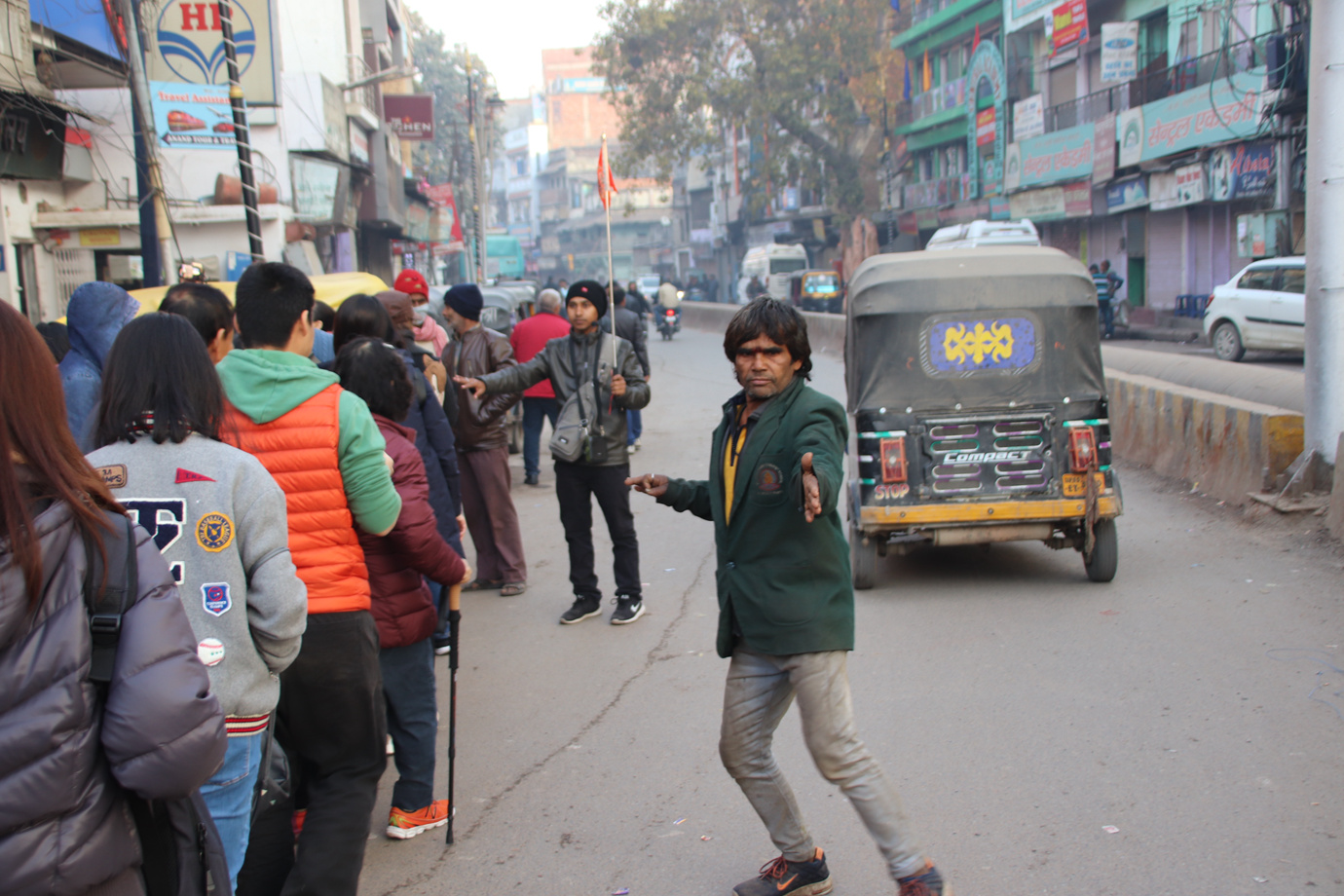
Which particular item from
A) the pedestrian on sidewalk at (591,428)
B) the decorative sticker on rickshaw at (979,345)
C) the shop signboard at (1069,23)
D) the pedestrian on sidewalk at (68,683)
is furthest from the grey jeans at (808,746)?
the shop signboard at (1069,23)

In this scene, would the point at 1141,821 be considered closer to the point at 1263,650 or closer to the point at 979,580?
the point at 1263,650

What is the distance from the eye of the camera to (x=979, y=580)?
7.30 m

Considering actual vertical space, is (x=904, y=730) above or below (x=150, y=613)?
below

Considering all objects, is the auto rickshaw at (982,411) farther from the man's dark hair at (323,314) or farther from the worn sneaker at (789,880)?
the worn sneaker at (789,880)

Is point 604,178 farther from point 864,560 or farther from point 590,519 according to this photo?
point 864,560

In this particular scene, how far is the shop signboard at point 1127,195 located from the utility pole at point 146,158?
2292 centimetres

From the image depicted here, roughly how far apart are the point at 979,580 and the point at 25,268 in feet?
41.6

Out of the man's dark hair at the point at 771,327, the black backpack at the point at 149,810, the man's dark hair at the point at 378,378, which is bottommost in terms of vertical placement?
the black backpack at the point at 149,810

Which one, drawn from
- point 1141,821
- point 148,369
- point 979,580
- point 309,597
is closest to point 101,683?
point 148,369

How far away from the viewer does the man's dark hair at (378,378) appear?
403 cm

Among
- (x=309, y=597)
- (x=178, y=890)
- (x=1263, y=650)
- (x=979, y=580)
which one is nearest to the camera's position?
(x=178, y=890)

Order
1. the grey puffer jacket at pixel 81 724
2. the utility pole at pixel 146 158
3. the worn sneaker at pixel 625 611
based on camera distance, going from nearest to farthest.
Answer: the grey puffer jacket at pixel 81 724 < the worn sneaker at pixel 625 611 < the utility pole at pixel 146 158

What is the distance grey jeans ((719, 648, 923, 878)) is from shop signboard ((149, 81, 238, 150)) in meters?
12.2

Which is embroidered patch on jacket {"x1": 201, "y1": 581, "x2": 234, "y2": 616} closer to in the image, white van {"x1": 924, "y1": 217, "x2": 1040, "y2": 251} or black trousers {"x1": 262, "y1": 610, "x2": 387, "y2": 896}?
black trousers {"x1": 262, "y1": 610, "x2": 387, "y2": 896}
